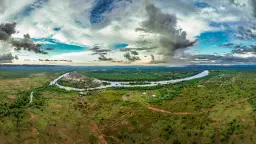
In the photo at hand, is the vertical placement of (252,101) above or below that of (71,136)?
above

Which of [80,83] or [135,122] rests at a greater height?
[80,83]

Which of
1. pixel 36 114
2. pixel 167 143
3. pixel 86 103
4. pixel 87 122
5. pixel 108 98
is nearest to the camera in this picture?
pixel 167 143

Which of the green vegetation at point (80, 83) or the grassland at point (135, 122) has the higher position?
the green vegetation at point (80, 83)

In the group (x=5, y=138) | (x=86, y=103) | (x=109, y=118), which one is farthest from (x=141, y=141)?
(x=86, y=103)

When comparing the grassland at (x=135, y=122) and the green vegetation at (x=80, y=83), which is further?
the green vegetation at (x=80, y=83)

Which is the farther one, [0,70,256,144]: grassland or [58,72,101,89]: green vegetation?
[58,72,101,89]: green vegetation

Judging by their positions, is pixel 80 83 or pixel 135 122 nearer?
pixel 135 122

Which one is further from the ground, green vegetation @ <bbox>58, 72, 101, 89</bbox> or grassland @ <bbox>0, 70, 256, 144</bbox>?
green vegetation @ <bbox>58, 72, 101, 89</bbox>

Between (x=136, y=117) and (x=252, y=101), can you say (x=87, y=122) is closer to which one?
(x=136, y=117)

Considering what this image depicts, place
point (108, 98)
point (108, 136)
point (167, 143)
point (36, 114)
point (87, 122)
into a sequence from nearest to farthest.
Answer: point (167, 143), point (108, 136), point (87, 122), point (36, 114), point (108, 98)

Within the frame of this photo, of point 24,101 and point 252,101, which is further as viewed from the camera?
point 24,101
